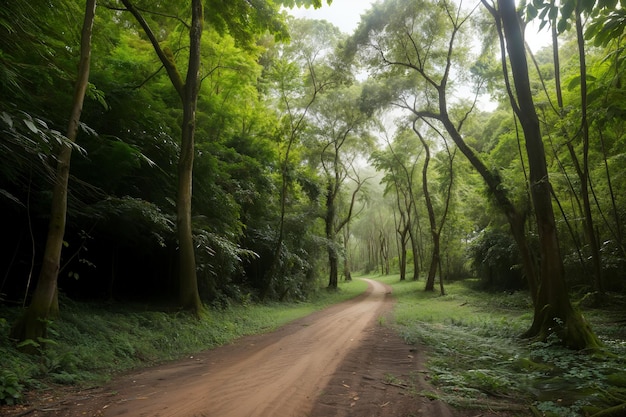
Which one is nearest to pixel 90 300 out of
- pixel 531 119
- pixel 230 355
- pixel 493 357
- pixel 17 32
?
pixel 230 355

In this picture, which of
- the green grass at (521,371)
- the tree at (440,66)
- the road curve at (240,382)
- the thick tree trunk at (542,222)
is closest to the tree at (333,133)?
the tree at (440,66)

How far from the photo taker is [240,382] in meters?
5.09

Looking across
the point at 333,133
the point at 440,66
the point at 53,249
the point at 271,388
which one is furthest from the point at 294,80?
the point at 271,388

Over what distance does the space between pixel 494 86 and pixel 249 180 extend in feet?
40.2

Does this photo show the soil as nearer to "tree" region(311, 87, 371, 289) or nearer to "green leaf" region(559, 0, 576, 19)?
"green leaf" region(559, 0, 576, 19)

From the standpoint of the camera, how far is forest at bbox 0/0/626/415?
5.62m

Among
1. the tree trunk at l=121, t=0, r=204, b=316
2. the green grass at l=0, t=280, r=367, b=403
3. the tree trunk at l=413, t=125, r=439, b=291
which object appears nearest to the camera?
the green grass at l=0, t=280, r=367, b=403

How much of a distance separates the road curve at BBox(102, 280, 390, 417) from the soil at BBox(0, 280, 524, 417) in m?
0.01

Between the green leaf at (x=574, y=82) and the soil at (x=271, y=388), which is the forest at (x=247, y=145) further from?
the soil at (x=271, y=388)

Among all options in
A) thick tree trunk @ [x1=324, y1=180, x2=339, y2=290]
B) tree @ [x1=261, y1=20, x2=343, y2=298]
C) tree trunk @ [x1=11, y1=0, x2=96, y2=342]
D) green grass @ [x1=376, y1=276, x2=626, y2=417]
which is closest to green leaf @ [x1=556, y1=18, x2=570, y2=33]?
green grass @ [x1=376, y1=276, x2=626, y2=417]

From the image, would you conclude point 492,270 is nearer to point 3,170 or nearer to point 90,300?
point 90,300

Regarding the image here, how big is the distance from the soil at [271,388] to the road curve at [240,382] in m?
0.01

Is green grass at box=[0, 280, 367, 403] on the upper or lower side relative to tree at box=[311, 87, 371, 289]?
lower

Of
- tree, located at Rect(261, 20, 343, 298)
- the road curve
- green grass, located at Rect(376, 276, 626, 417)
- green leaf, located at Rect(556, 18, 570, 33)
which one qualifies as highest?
tree, located at Rect(261, 20, 343, 298)
